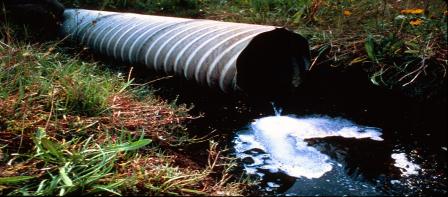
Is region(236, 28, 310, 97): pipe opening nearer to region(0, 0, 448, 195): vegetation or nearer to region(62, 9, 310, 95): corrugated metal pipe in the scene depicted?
region(62, 9, 310, 95): corrugated metal pipe

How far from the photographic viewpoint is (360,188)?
1.80 m

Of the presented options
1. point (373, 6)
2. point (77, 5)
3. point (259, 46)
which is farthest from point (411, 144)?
point (77, 5)

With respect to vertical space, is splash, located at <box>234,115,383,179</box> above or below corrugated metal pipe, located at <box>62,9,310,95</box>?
below

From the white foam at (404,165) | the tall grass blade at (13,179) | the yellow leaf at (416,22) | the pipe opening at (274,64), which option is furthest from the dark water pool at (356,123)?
the tall grass blade at (13,179)

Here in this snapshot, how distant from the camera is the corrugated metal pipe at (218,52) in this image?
2551 mm

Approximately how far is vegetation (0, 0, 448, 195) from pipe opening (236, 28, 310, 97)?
1.61 feet

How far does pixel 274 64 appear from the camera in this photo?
9.84 ft

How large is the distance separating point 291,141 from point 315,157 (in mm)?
241

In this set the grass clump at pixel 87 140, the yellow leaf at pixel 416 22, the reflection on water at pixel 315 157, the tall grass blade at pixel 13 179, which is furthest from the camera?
the yellow leaf at pixel 416 22

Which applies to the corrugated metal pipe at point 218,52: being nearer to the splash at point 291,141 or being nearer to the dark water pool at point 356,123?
the dark water pool at point 356,123

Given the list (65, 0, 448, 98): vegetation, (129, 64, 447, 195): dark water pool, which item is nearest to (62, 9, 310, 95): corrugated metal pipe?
(129, 64, 447, 195): dark water pool

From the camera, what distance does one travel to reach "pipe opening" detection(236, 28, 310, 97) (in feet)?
9.14

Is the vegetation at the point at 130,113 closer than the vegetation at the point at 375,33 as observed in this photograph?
Yes

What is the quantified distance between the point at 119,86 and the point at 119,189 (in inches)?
51.2
